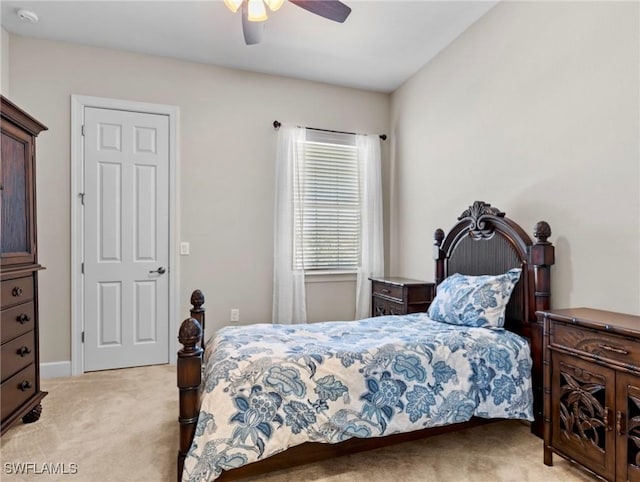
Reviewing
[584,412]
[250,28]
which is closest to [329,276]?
[250,28]

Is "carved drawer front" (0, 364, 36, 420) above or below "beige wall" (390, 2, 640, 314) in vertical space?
below

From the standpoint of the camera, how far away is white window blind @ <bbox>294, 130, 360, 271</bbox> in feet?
13.1

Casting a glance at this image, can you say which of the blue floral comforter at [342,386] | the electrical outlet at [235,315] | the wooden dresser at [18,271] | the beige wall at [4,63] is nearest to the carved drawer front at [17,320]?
the wooden dresser at [18,271]

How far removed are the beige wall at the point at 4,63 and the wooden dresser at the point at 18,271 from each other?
3.55ft

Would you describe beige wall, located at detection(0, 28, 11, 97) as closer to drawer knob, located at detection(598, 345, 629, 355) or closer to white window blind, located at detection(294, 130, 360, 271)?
white window blind, located at detection(294, 130, 360, 271)

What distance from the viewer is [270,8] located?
216cm

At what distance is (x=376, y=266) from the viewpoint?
165 inches

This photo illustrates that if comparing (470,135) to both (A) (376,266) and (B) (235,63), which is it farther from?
(B) (235,63)

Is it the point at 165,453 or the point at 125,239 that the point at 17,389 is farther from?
the point at 125,239

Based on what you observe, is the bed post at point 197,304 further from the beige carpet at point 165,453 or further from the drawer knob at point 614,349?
the drawer knob at point 614,349

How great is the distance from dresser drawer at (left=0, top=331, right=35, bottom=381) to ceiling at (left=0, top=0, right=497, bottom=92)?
243 cm

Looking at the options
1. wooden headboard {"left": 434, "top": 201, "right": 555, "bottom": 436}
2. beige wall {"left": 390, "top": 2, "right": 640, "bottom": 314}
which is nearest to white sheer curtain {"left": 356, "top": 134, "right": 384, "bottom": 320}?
beige wall {"left": 390, "top": 2, "right": 640, "bottom": 314}

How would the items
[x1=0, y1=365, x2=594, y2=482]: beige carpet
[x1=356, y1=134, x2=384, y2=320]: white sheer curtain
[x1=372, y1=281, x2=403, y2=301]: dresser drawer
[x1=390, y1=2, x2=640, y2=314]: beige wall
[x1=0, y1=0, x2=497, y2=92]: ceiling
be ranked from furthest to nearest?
1. [x1=356, y1=134, x2=384, y2=320]: white sheer curtain
2. [x1=372, y1=281, x2=403, y2=301]: dresser drawer
3. [x1=0, y1=0, x2=497, y2=92]: ceiling
4. [x1=390, y1=2, x2=640, y2=314]: beige wall
5. [x1=0, y1=365, x2=594, y2=482]: beige carpet

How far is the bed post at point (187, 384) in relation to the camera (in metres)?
1.60
